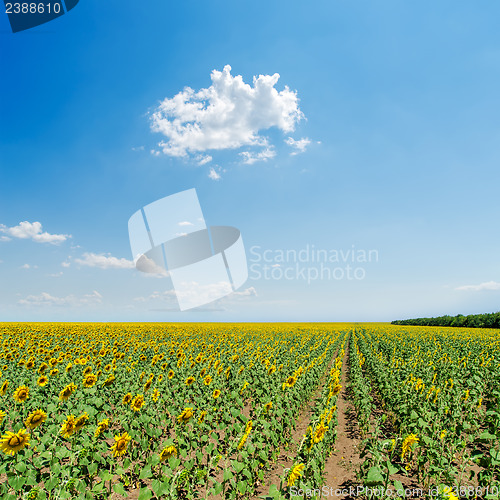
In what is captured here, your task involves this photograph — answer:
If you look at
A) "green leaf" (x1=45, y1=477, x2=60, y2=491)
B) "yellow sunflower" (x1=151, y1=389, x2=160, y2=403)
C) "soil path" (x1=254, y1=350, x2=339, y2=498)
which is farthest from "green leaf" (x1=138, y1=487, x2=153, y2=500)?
"yellow sunflower" (x1=151, y1=389, x2=160, y2=403)

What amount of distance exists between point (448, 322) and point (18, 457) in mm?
104126

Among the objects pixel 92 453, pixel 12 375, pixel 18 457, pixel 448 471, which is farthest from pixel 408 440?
pixel 12 375

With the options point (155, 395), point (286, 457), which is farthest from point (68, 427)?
point (286, 457)

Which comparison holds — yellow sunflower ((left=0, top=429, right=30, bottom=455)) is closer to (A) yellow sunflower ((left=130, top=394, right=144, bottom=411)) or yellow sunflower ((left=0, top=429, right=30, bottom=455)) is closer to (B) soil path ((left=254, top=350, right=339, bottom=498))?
(A) yellow sunflower ((left=130, top=394, right=144, bottom=411))

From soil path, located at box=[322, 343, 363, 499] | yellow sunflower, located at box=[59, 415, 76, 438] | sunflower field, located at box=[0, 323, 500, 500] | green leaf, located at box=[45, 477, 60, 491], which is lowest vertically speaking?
soil path, located at box=[322, 343, 363, 499]

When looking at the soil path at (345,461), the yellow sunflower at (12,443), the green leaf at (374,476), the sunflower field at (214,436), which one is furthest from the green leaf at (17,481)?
the soil path at (345,461)

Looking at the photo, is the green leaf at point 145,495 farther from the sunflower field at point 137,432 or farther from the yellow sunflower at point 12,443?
the yellow sunflower at point 12,443

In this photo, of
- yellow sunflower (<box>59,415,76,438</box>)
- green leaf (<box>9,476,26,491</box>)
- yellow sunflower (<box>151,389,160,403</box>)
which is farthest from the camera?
yellow sunflower (<box>151,389,160,403</box>)

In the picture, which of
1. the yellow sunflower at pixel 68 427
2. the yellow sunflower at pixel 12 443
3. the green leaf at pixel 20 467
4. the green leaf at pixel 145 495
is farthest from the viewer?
the yellow sunflower at pixel 68 427

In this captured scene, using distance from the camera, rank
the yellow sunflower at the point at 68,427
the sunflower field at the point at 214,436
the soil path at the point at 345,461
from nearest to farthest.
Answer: the sunflower field at the point at 214,436 < the yellow sunflower at the point at 68,427 < the soil path at the point at 345,461

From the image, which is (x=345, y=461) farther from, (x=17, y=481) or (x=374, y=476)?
(x=17, y=481)

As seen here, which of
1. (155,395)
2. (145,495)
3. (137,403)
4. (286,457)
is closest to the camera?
(145,495)

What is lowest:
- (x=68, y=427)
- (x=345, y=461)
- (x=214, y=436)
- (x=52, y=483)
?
(x=345, y=461)

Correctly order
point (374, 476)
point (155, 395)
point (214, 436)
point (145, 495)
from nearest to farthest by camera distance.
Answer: point (145, 495), point (374, 476), point (214, 436), point (155, 395)
